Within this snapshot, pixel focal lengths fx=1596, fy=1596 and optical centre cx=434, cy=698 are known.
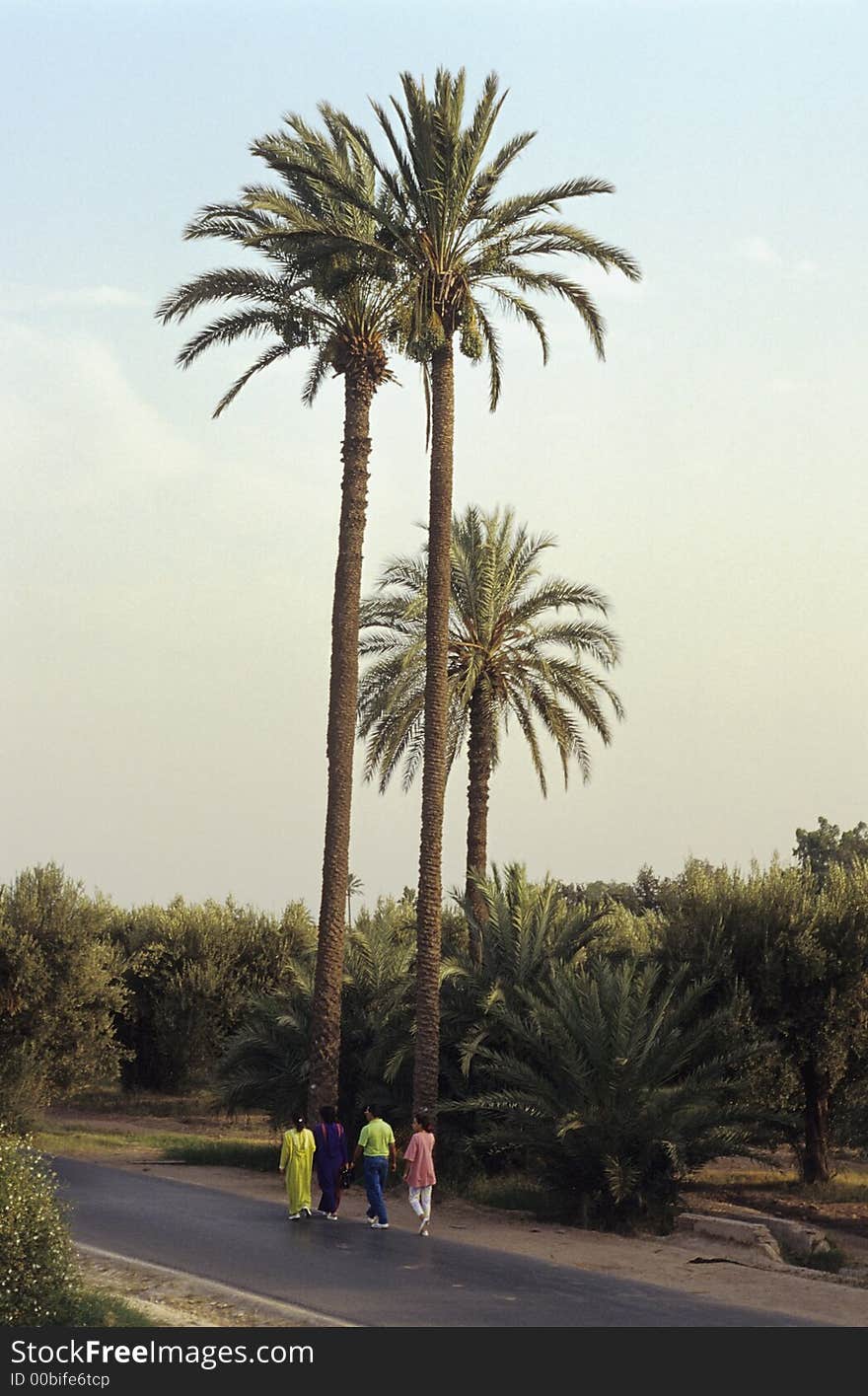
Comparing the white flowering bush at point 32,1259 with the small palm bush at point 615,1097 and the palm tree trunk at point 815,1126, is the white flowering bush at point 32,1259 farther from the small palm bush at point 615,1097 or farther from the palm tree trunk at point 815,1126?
the palm tree trunk at point 815,1126

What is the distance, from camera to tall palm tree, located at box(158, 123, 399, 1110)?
2817 centimetres

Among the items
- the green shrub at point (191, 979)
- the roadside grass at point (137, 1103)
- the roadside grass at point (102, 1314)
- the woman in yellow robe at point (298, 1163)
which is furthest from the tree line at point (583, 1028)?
the roadside grass at point (102, 1314)

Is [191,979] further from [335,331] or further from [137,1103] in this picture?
[335,331]

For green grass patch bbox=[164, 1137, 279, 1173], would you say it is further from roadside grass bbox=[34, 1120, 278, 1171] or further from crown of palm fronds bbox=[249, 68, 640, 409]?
crown of palm fronds bbox=[249, 68, 640, 409]

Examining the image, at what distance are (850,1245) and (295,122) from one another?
2092 cm

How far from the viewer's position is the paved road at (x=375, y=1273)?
49.9 ft

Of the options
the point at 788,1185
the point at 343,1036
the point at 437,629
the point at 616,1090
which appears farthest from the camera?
the point at 343,1036

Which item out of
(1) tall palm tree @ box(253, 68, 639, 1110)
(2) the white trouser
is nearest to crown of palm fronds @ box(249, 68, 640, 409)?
(1) tall palm tree @ box(253, 68, 639, 1110)

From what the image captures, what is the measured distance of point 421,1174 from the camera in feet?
69.9

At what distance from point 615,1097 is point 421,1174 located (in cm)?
330

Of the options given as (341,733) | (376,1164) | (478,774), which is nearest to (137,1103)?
(478,774)

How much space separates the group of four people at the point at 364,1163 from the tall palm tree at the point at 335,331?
4.84 m

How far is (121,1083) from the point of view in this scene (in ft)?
151
